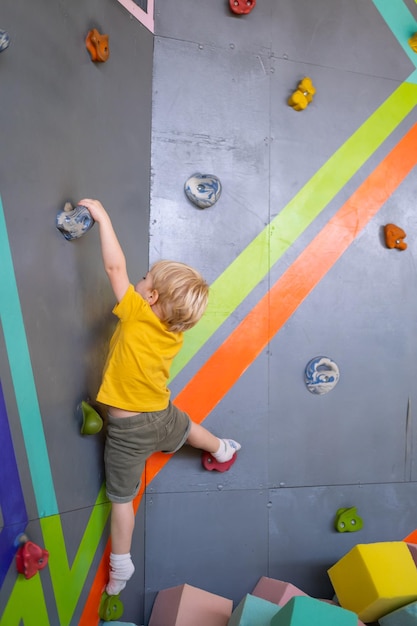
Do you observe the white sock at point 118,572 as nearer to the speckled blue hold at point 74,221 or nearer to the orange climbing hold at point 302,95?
the speckled blue hold at point 74,221

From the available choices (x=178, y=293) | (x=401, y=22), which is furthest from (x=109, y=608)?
(x=401, y=22)

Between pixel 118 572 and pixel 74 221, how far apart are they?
1.10 metres

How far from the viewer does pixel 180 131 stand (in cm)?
250

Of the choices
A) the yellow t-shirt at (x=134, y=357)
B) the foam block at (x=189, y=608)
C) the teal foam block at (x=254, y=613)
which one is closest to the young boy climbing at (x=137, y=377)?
the yellow t-shirt at (x=134, y=357)

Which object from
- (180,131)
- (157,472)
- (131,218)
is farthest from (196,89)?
(157,472)

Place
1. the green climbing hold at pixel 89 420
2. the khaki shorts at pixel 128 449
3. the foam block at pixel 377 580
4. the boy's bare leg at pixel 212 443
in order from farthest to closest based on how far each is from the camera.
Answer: the boy's bare leg at pixel 212 443 < the foam block at pixel 377 580 < the khaki shorts at pixel 128 449 < the green climbing hold at pixel 89 420

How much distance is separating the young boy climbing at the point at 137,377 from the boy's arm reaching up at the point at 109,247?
43 millimetres

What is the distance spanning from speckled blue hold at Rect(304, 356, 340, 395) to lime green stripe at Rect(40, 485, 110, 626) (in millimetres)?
934

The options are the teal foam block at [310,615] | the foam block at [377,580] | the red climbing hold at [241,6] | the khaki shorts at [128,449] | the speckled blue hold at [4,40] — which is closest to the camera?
the speckled blue hold at [4,40]

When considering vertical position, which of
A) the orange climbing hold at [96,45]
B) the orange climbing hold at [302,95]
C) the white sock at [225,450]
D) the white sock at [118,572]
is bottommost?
the white sock at [118,572]

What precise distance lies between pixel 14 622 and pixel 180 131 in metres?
1.71

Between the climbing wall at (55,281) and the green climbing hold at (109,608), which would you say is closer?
the climbing wall at (55,281)

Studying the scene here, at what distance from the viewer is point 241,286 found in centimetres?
256

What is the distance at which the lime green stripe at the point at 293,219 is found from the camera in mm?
2514
